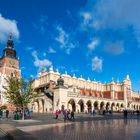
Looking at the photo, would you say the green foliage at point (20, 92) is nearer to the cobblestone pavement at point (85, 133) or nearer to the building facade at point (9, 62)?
the cobblestone pavement at point (85, 133)

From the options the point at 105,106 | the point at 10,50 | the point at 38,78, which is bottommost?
the point at 105,106

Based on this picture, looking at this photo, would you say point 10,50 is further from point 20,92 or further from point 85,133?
point 85,133

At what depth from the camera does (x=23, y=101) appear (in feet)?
89.8

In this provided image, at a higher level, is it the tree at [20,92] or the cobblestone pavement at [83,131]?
the tree at [20,92]

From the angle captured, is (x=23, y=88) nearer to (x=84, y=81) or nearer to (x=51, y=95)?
(x=51, y=95)

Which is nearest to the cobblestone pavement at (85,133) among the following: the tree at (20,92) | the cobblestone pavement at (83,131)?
the cobblestone pavement at (83,131)

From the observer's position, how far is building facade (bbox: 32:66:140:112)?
50.4 meters

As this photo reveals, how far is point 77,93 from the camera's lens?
2272 inches

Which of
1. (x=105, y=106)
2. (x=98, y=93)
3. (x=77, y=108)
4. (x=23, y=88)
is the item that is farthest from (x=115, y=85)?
(x=23, y=88)

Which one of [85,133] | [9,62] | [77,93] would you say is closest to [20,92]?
[85,133]

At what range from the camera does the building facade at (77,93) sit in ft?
165

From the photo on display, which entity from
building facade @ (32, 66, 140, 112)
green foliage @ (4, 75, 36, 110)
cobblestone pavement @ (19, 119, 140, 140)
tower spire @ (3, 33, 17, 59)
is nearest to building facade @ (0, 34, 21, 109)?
tower spire @ (3, 33, 17, 59)

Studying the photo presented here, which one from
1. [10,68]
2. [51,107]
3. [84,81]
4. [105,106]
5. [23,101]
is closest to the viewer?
[23,101]

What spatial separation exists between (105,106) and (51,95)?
23.8 meters
